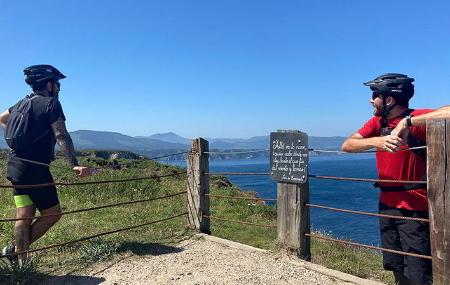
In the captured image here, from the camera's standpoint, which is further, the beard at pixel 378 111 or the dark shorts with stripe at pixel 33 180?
the dark shorts with stripe at pixel 33 180

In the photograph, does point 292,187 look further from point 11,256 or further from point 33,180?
point 11,256

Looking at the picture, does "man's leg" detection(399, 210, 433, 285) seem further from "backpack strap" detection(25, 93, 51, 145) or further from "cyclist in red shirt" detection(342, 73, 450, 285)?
"backpack strap" detection(25, 93, 51, 145)

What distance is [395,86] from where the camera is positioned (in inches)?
160

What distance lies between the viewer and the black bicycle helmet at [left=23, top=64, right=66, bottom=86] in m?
5.24

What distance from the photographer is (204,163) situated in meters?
6.96

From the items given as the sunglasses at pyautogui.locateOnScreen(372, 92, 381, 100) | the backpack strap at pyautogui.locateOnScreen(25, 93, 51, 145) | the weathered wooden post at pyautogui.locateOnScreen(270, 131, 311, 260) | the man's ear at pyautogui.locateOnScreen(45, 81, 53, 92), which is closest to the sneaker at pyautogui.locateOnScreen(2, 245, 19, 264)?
the backpack strap at pyautogui.locateOnScreen(25, 93, 51, 145)

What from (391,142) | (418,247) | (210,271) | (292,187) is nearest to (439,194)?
(418,247)

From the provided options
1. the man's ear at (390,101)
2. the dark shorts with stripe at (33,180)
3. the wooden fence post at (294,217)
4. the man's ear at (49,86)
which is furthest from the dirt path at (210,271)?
the man's ear at (49,86)

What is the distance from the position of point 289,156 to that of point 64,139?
2607 mm

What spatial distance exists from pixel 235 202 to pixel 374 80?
7.74m

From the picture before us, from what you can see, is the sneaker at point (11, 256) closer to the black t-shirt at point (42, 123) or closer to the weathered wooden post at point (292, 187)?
the black t-shirt at point (42, 123)

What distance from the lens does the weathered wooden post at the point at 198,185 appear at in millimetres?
6941

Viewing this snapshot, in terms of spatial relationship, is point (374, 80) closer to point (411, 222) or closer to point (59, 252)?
point (411, 222)

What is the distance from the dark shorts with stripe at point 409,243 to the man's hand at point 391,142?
0.71m
